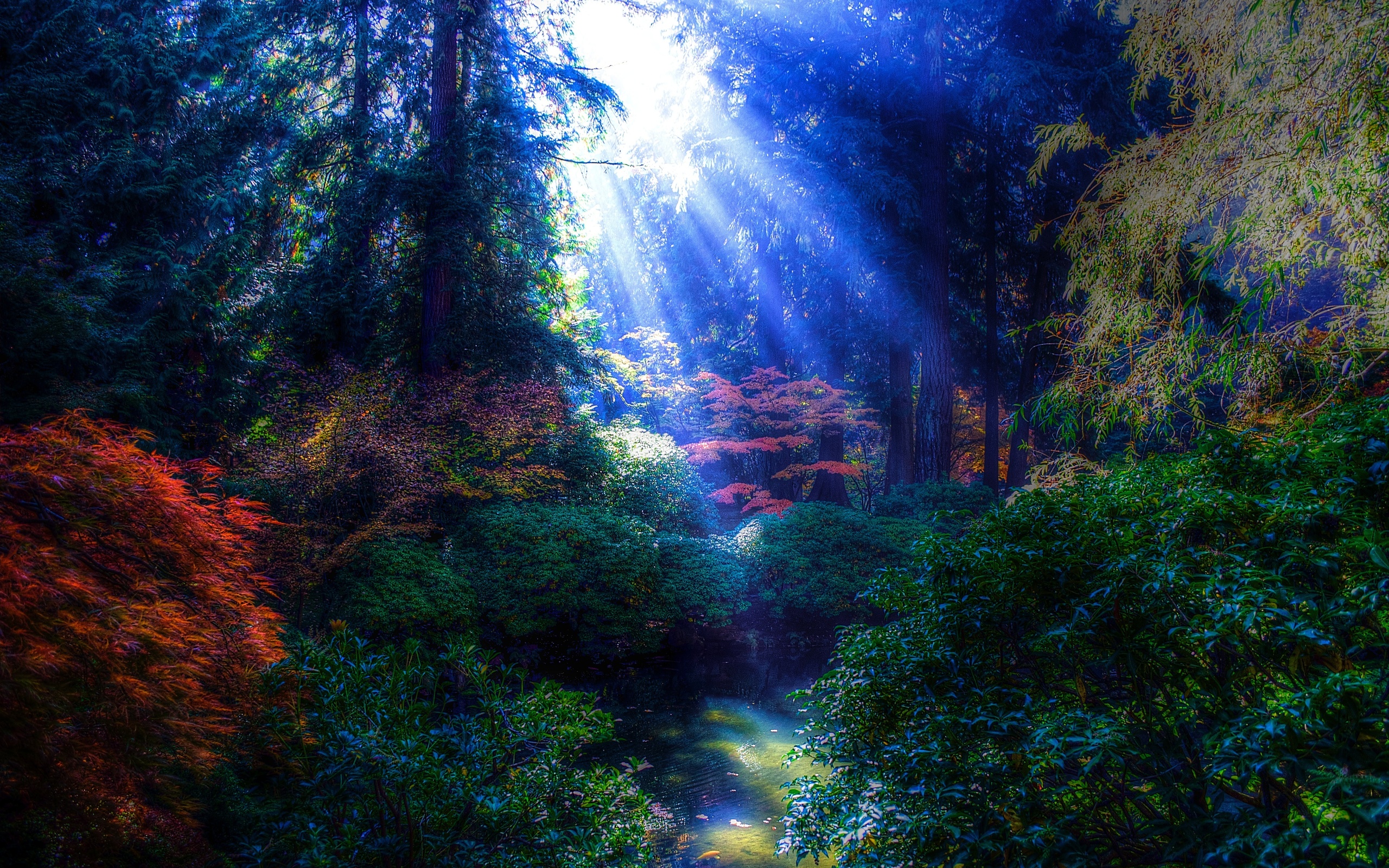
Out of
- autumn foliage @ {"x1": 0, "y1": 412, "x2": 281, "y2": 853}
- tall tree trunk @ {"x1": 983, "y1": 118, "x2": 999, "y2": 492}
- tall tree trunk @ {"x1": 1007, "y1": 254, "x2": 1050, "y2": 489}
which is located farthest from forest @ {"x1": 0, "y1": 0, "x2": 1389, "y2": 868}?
tall tree trunk @ {"x1": 1007, "y1": 254, "x2": 1050, "y2": 489}

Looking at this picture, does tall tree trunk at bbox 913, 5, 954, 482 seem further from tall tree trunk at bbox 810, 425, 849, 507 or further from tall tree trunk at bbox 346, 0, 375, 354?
tall tree trunk at bbox 346, 0, 375, 354

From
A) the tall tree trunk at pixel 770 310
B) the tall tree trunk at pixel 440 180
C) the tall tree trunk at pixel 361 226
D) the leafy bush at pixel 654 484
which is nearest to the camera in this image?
the leafy bush at pixel 654 484

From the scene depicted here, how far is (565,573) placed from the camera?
7109mm

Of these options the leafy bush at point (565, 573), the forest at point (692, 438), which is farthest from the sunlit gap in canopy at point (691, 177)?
the leafy bush at point (565, 573)

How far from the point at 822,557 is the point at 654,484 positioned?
255 cm

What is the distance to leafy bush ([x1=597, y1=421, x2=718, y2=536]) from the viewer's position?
9000mm

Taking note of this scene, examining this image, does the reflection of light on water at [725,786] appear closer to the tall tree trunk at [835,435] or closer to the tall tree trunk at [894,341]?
the tall tree trunk at [894,341]

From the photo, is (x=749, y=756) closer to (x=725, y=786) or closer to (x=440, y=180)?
(x=725, y=786)

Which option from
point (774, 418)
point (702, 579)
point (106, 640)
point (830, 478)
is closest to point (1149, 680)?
point (106, 640)

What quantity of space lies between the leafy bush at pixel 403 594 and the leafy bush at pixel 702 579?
7.93 feet

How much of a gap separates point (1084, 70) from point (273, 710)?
13.6 m

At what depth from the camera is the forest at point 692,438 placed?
2.03m

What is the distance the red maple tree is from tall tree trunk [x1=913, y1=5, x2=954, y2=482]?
1.26 meters

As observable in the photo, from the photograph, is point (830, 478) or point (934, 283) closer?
point (934, 283)
